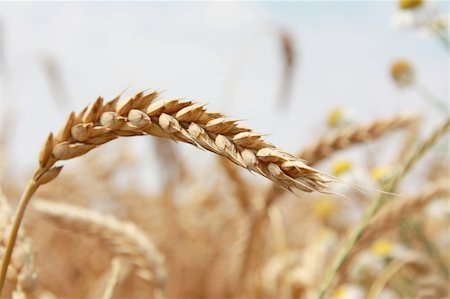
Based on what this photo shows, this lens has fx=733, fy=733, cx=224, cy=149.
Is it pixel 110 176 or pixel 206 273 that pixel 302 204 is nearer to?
pixel 110 176

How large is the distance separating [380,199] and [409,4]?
908mm

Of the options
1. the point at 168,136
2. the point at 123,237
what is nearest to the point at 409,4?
the point at 123,237

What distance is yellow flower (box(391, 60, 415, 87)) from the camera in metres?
1.42

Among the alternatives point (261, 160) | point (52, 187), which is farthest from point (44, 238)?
point (261, 160)

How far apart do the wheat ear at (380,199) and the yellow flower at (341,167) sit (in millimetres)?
575

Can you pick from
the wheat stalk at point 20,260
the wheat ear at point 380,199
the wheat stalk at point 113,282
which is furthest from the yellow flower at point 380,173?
the wheat stalk at point 20,260

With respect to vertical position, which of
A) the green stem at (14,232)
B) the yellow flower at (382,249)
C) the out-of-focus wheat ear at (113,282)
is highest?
the green stem at (14,232)

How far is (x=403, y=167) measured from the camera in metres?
0.66

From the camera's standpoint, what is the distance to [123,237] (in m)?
0.78

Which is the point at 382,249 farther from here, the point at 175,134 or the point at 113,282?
the point at 175,134

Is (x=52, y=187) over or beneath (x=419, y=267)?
beneath

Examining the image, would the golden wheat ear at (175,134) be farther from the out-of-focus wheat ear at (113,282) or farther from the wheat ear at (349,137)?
the wheat ear at (349,137)

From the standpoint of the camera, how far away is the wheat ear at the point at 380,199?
61cm

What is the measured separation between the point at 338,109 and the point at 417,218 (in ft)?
1.04
